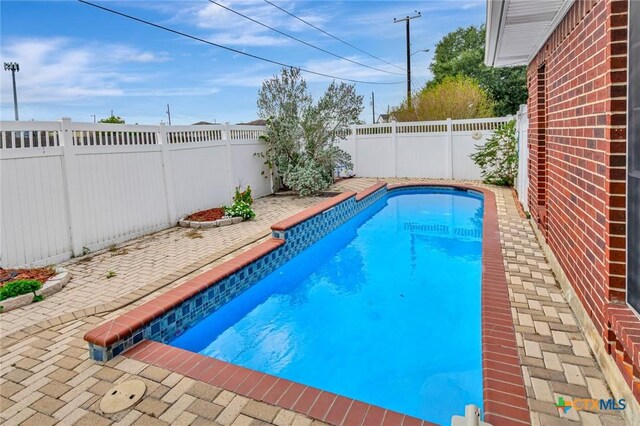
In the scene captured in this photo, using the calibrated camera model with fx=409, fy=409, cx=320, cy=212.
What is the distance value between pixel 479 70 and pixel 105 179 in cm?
2413

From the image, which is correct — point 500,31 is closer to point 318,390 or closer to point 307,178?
point 318,390

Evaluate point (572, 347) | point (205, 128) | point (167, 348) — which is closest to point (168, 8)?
point (205, 128)

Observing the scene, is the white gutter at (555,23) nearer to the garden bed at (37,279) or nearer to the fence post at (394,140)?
the garden bed at (37,279)

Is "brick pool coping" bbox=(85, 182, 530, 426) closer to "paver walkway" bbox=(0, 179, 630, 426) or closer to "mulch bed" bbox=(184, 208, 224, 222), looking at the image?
"paver walkway" bbox=(0, 179, 630, 426)

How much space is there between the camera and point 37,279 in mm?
4773

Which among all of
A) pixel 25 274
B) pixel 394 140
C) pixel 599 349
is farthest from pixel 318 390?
pixel 394 140

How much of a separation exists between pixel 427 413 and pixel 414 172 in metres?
12.8

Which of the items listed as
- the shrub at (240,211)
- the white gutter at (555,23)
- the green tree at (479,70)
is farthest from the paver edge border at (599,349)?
the green tree at (479,70)

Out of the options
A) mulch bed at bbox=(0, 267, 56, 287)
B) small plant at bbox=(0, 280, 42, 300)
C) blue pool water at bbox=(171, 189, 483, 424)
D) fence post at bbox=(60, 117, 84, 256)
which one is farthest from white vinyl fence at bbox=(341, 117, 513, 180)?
small plant at bbox=(0, 280, 42, 300)

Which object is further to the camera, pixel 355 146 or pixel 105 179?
pixel 355 146

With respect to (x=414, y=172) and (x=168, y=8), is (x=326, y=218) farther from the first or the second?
(x=414, y=172)

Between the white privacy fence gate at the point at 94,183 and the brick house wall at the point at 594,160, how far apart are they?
6.02 m

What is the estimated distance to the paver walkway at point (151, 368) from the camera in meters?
2.47

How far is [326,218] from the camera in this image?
28.1 ft
